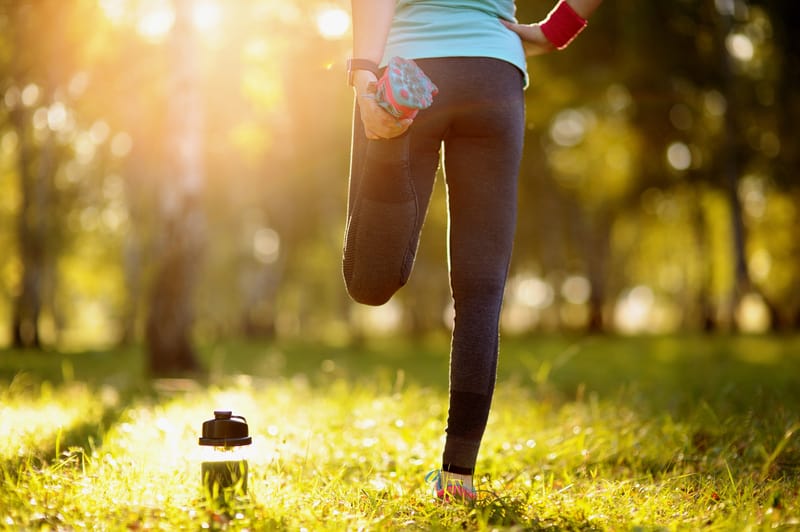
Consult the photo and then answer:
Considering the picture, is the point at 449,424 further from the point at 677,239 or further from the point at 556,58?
the point at 677,239

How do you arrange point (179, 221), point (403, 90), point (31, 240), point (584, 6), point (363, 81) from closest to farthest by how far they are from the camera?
point (403, 90)
point (363, 81)
point (584, 6)
point (179, 221)
point (31, 240)

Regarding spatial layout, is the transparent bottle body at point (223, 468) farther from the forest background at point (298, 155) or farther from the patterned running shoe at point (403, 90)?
the forest background at point (298, 155)

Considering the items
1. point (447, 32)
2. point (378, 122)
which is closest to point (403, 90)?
point (378, 122)

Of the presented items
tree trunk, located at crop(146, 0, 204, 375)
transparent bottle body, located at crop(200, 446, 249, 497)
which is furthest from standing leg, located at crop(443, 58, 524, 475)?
tree trunk, located at crop(146, 0, 204, 375)

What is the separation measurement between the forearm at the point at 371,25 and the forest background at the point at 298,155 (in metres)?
2.45

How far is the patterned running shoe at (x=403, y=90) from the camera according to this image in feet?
6.60

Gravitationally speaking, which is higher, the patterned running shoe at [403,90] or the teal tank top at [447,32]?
the teal tank top at [447,32]

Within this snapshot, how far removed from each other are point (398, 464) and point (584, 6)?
1876 mm

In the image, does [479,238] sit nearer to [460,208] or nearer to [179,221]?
[460,208]

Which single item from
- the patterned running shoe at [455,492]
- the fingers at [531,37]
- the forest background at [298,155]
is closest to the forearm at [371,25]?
the fingers at [531,37]

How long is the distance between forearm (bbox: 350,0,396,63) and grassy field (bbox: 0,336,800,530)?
1357mm

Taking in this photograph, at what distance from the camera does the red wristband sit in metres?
2.53

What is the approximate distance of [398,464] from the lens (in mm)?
3010

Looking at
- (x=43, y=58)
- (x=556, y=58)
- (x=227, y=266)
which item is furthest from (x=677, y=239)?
(x=43, y=58)
